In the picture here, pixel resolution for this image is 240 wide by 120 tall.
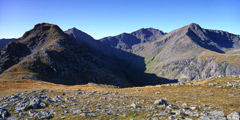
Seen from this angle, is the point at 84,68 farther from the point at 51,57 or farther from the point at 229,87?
the point at 229,87

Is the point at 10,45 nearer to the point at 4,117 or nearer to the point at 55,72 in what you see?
the point at 55,72

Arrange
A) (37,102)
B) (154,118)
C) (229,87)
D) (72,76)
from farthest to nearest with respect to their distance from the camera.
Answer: (72,76) → (229,87) → (37,102) → (154,118)

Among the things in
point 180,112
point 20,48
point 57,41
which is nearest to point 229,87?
point 180,112

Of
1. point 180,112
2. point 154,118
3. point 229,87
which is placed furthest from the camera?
point 229,87

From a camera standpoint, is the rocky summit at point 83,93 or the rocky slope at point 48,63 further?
the rocky slope at point 48,63

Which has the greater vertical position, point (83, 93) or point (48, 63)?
point (48, 63)

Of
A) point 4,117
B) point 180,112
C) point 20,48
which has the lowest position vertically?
point 4,117

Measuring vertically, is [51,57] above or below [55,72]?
above

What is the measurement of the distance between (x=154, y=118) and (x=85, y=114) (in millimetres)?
7837

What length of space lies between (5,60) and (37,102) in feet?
598

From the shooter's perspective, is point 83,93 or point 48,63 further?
point 48,63

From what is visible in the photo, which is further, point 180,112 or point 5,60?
point 5,60

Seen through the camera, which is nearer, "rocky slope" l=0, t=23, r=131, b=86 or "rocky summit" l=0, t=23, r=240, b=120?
"rocky summit" l=0, t=23, r=240, b=120

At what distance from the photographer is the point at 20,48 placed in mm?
181875
